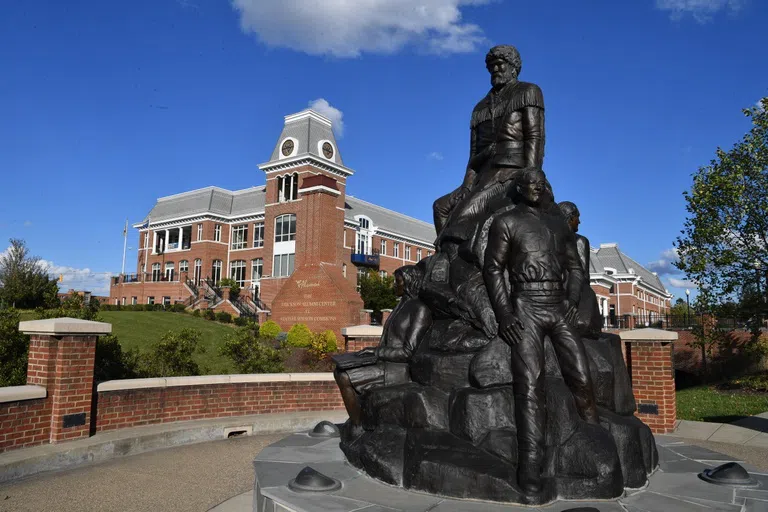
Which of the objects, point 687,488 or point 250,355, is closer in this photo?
point 687,488

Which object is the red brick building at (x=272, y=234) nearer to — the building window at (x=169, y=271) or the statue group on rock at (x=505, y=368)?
the building window at (x=169, y=271)

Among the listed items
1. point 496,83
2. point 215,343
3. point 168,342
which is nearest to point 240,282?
point 215,343

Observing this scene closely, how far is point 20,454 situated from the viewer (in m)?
6.86

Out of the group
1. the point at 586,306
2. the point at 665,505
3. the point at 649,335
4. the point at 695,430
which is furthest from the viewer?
the point at 695,430

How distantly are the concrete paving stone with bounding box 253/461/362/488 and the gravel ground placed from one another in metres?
1.53

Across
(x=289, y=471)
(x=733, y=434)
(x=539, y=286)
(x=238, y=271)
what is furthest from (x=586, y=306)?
(x=238, y=271)

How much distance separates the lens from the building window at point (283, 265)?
49.6m

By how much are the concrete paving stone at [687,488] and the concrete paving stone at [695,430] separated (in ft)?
20.1

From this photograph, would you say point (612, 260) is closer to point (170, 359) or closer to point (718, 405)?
point (718, 405)

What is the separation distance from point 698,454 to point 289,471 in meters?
3.99

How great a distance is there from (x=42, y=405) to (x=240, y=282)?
49042 mm

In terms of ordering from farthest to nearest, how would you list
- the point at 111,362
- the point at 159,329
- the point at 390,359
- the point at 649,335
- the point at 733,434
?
1. the point at 159,329
2. the point at 111,362
3. the point at 733,434
4. the point at 649,335
5. the point at 390,359

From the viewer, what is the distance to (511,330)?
14.5 ft

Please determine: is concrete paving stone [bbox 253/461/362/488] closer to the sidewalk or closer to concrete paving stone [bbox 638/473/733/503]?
concrete paving stone [bbox 638/473/733/503]
